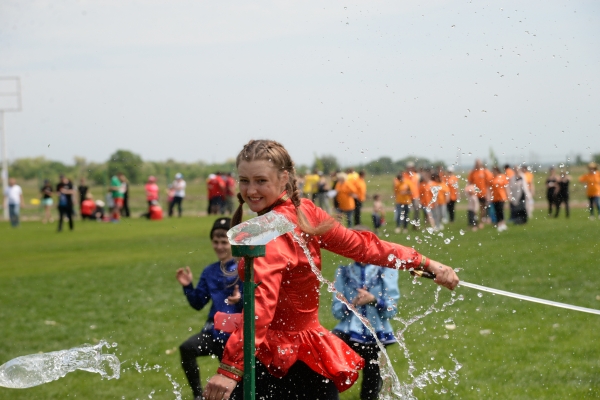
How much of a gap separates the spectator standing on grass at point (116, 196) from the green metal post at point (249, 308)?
2775cm

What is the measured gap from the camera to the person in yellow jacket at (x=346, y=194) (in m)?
20.5

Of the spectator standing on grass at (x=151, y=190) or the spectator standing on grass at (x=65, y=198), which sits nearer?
the spectator standing on grass at (x=65, y=198)

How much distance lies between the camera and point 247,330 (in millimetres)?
2725

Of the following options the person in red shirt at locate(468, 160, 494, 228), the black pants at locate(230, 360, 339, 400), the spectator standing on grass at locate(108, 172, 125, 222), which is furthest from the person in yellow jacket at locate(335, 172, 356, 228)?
the black pants at locate(230, 360, 339, 400)

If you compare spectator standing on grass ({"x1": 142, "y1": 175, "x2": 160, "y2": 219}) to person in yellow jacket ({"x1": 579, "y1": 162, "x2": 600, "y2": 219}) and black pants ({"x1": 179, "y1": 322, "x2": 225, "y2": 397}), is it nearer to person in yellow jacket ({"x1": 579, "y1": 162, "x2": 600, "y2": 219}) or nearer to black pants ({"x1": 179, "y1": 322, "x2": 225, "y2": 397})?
person in yellow jacket ({"x1": 579, "y1": 162, "x2": 600, "y2": 219})

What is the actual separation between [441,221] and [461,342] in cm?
1485

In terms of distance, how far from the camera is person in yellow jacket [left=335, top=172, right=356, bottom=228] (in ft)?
67.4

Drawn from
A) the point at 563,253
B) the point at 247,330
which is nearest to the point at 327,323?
the point at 247,330

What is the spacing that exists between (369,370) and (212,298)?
1.30m

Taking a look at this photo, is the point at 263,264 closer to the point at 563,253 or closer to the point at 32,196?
the point at 563,253

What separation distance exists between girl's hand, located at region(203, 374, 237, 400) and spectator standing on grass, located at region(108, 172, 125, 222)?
27.5 m


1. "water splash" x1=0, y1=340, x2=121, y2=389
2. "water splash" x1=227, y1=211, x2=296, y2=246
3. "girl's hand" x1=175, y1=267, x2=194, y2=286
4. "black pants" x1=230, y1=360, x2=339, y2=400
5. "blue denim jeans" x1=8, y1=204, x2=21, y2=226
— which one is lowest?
"blue denim jeans" x1=8, y1=204, x2=21, y2=226

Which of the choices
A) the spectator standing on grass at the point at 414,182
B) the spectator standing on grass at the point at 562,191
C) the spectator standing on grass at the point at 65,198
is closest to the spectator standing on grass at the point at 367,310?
the spectator standing on grass at the point at 414,182

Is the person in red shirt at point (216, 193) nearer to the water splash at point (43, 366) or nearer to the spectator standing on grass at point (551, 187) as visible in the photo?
the spectator standing on grass at point (551, 187)
